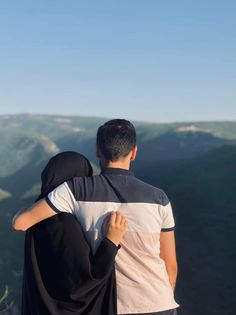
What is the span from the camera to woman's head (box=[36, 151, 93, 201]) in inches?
150

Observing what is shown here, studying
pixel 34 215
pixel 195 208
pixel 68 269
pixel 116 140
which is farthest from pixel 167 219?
pixel 195 208

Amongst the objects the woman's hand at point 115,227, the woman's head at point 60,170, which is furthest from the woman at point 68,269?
the woman's head at point 60,170

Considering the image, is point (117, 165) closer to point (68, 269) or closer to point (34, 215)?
point (34, 215)

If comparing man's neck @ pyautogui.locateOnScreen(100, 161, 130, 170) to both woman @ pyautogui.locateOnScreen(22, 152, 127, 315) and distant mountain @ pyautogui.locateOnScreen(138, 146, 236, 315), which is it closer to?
woman @ pyautogui.locateOnScreen(22, 152, 127, 315)

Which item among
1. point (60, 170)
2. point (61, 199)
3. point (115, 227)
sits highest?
point (60, 170)

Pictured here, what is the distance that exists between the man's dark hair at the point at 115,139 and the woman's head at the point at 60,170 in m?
0.23

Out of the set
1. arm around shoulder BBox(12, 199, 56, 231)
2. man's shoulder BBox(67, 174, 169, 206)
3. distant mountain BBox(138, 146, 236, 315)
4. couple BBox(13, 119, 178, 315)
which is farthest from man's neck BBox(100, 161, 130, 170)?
distant mountain BBox(138, 146, 236, 315)

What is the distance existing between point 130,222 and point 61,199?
0.58 m

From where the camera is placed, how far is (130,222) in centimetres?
381

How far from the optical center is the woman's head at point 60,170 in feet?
12.5

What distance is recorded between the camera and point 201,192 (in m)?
Result: 69.0

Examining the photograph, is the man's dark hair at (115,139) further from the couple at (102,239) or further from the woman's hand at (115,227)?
the woman's hand at (115,227)

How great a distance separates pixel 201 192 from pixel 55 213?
6666 cm

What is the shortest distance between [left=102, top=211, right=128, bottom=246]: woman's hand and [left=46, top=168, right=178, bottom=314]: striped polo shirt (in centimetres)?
6
